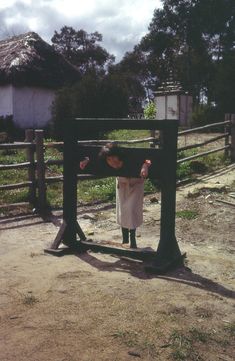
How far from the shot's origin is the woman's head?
5.96m

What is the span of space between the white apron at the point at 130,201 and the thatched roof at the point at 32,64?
16033 mm

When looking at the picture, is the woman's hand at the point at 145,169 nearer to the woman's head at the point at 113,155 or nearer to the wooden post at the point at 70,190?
the woman's head at the point at 113,155

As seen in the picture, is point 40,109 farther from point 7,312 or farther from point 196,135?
point 7,312

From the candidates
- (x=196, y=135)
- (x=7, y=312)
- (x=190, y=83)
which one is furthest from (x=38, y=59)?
(x=7, y=312)

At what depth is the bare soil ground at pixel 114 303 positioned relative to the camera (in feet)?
12.5

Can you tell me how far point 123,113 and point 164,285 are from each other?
48.5ft

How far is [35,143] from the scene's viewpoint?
8.92 metres

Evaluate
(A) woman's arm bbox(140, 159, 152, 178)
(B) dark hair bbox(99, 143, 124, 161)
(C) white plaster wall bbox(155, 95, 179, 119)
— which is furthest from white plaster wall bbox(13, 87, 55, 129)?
(A) woman's arm bbox(140, 159, 152, 178)

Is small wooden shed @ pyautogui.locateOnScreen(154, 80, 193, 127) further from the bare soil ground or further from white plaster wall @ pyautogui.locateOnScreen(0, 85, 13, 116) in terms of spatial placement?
the bare soil ground

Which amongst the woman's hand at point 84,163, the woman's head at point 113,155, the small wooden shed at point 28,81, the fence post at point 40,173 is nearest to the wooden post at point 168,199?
the woman's head at point 113,155

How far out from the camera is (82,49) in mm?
44062

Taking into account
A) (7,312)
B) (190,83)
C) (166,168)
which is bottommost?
(7,312)

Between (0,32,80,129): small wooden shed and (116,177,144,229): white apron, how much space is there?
52.3 ft

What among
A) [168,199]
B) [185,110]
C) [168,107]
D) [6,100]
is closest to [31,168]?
[168,199]
